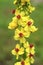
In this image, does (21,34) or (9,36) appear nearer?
(21,34)

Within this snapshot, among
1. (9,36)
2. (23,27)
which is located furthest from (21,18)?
(9,36)

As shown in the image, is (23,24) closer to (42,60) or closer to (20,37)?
(20,37)

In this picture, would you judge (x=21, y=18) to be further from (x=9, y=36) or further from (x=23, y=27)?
(x=9, y=36)

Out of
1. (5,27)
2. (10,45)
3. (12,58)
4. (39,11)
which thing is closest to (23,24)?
(12,58)

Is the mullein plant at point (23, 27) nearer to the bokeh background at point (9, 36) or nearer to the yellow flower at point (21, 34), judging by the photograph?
the yellow flower at point (21, 34)

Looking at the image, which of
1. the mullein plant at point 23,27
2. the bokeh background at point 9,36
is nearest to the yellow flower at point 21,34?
the mullein plant at point 23,27

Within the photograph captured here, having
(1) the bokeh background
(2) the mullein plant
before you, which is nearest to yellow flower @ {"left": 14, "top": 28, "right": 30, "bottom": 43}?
(2) the mullein plant
